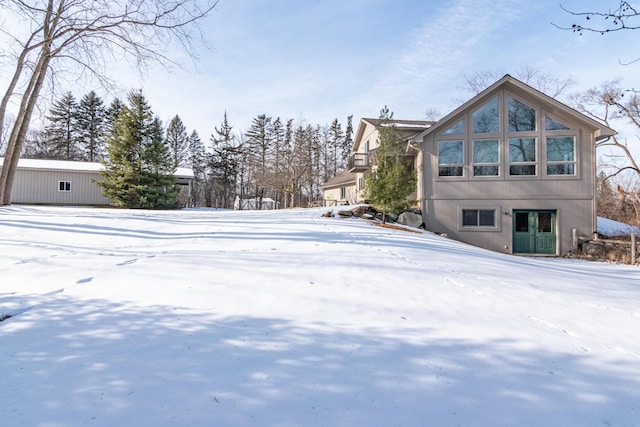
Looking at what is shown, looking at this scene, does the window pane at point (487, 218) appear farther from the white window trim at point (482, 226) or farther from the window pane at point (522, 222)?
the window pane at point (522, 222)

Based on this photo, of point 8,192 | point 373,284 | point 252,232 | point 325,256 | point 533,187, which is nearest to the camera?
point 373,284

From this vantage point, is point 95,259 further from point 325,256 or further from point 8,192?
point 8,192

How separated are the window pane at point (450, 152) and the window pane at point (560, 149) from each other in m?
3.63

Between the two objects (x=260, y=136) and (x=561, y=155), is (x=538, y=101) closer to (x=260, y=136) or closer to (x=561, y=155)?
(x=561, y=155)

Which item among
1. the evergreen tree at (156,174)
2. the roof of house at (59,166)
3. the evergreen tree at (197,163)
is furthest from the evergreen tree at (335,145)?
the roof of house at (59,166)

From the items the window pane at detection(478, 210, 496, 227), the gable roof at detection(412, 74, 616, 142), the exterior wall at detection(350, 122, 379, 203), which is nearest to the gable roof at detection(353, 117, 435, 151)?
the exterior wall at detection(350, 122, 379, 203)

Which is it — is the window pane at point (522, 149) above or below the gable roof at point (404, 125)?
below

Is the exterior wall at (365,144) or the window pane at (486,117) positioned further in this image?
the exterior wall at (365,144)

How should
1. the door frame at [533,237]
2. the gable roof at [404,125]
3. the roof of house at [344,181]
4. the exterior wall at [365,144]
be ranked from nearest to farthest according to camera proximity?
the door frame at [533,237], the gable roof at [404,125], the exterior wall at [365,144], the roof of house at [344,181]

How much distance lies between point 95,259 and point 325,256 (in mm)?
3573

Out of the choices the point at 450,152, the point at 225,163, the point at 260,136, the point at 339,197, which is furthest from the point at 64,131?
the point at 450,152

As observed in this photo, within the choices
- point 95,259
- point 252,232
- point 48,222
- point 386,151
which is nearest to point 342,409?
point 95,259

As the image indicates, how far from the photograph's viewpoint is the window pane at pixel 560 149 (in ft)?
45.2

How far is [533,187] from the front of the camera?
13.9 metres
